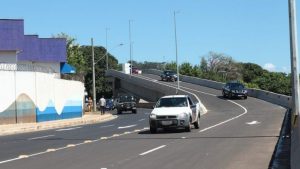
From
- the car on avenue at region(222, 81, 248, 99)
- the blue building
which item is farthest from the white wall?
the car on avenue at region(222, 81, 248, 99)

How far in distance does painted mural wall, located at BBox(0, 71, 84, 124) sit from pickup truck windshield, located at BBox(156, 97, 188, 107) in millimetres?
14680

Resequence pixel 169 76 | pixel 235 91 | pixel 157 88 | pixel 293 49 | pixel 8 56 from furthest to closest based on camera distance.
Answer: pixel 169 76 → pixel 157 88 → pixel 235 91 → pixel 8 56 → pixel 293 49

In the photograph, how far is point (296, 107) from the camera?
19.2 m

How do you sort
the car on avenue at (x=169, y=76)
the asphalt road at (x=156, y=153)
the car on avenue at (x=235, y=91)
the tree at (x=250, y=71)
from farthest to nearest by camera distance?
the tree at (x=250, y=71)
the car on avenue at (x=169, y=76)
the car on avenue at (x=235, y=91)
the asphalt road at (x=156, y=153)

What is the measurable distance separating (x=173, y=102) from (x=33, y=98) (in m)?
17.4

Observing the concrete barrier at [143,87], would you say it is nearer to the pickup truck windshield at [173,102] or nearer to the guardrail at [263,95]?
the guardrail at [263,95]

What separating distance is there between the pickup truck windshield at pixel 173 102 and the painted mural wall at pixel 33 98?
48.2ft

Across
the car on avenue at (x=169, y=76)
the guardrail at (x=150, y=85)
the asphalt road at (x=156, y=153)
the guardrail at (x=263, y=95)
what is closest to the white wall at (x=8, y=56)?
the guardrail at (x=150, y=85)

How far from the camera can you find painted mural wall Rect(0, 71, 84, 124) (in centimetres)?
3762

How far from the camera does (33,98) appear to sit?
40781 millimetres

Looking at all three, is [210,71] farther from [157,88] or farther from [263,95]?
[263,95]

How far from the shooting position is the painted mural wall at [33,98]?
37625 mm

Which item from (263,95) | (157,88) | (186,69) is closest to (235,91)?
(263,95)

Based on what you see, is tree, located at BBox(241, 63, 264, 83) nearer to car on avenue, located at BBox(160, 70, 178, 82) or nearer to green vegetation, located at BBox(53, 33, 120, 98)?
green vegetation, located at BBox(53, 33, 120, 98)
